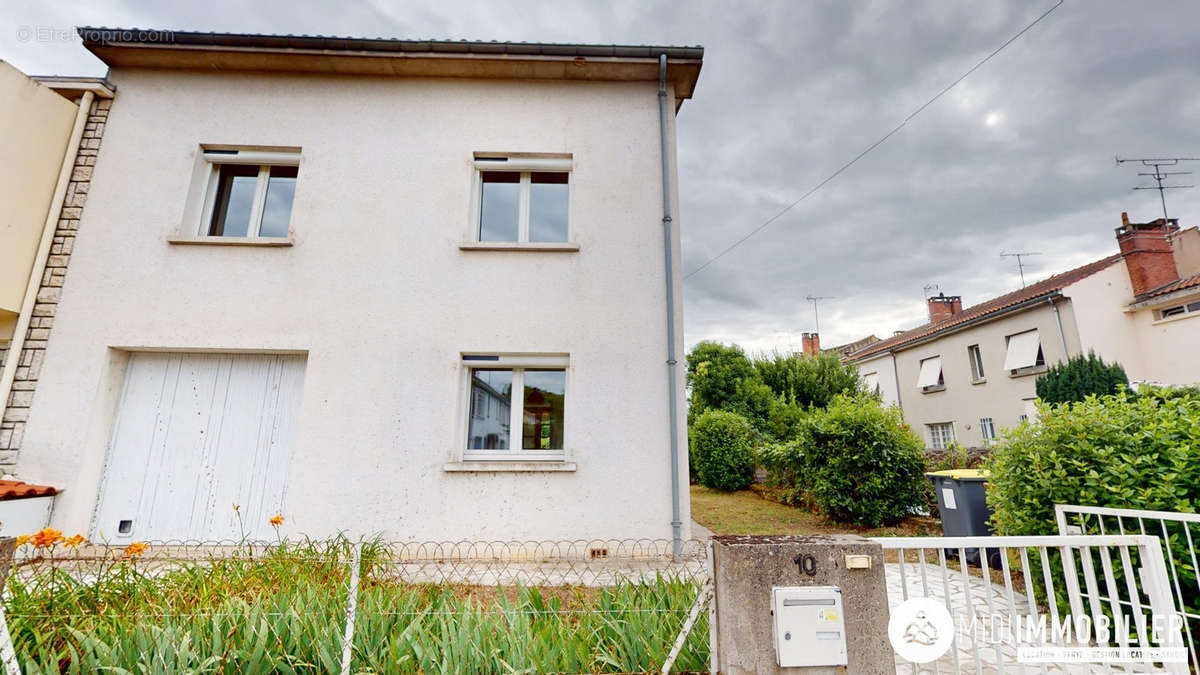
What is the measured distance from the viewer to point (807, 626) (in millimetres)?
2033

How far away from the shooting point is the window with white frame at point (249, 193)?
21.3 ft

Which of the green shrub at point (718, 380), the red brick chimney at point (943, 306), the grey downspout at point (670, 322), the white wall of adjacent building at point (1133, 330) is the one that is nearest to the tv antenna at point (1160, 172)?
the white wall of adjacent building at point (1133, 330)

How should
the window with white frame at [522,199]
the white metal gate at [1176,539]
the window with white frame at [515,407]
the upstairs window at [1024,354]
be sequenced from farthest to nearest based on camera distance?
1. the upstairs window at [1024,354]
2. the window with white frame at [522,199]
3. the window with white frame at [515,407]
4. the white metal gate at [1176,539]

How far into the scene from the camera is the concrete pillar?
203 centimetres

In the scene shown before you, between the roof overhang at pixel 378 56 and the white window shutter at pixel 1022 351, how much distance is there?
54.1ft

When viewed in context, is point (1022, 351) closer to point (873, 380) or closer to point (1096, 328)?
point (1096, 328)

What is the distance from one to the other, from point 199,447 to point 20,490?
151 centimetres

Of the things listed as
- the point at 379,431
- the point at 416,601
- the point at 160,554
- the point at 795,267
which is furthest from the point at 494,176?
the point at 795,267

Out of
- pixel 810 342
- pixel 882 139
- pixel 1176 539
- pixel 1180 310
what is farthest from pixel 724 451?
pixel 810 342

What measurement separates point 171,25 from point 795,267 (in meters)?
17.2

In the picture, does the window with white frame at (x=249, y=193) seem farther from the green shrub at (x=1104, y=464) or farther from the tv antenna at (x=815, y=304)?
the tv antenna at (x=815, y=304)

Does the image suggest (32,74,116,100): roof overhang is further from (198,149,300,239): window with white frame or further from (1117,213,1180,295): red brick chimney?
(1117,213,1180,295): red brick chimney

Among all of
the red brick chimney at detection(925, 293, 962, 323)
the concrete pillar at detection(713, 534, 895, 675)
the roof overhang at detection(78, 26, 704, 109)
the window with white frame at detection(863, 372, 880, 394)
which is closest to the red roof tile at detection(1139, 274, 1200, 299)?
the red brick chimney at detection(925, 293, 962, 323)

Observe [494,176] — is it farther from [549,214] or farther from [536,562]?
[536,562]
